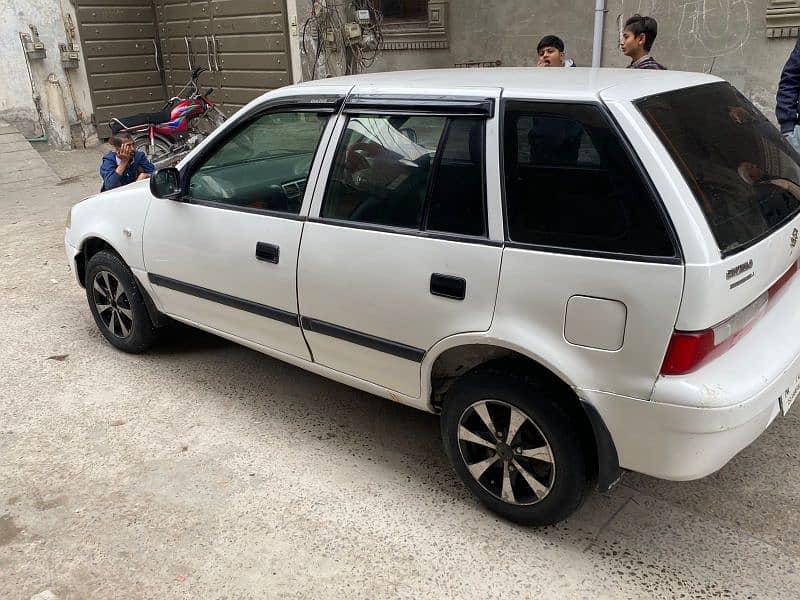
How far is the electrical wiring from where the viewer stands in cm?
955

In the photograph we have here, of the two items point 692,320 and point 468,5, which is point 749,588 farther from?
point 468,5

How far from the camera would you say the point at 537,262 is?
2424mm

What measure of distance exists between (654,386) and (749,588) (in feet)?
2.77

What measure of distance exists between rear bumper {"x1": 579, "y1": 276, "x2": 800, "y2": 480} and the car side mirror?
2.36 meters

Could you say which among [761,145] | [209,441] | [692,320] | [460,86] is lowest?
[209,441]

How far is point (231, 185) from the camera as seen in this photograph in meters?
3.60

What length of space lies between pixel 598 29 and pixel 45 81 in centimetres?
930

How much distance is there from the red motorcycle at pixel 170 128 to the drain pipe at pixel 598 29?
557cm

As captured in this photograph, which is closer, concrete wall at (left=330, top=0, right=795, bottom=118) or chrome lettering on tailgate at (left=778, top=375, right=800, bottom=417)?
chrome lettering on tailgate at (left=778, top=375, right=800, bottom=417)

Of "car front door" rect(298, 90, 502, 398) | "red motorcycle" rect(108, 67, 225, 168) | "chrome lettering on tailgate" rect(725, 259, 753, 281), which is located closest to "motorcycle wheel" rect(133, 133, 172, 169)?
"red motorcycle" rect(108, 67, 225, 168)

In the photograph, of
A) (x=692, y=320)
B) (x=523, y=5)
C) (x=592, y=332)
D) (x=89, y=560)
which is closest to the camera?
(x=692, y=320)

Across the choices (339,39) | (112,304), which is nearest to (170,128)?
(339,39)

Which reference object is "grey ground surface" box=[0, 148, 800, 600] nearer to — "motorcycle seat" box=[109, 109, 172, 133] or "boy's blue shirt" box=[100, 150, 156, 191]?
"boy's blue shirt" box=[100, 150, 156, 191]

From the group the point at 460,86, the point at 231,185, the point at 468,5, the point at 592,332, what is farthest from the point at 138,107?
the point at 592,332
